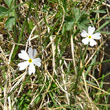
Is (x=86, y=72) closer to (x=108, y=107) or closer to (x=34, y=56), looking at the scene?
(x=108, y=107)

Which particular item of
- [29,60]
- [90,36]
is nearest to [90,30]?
[90,36]

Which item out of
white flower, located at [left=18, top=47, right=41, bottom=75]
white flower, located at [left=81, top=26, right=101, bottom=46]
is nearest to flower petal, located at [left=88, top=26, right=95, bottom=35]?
white flower, located at [left=81, top=26, right=101, bottom=46]

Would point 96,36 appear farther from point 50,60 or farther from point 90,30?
point 50,60

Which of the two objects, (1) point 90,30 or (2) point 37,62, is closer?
Answer: (2) point 37,62

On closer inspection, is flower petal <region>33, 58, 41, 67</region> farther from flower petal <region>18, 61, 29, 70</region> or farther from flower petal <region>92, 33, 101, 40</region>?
flower petal <region>92, 33, 101, 40</region>

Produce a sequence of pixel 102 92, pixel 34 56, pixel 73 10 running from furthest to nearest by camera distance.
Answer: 1. pixel 102 92
2. pixel 73 10
3. pixel 34 56

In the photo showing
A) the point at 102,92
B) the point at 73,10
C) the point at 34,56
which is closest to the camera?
the point at 34,56

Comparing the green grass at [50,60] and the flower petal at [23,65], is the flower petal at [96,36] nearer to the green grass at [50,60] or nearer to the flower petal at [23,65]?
the green grass at [50,60]

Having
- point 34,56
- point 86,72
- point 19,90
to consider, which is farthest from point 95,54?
point 19,90

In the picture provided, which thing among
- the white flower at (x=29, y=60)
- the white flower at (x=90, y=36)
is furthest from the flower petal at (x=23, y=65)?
Answer: the white flower at (x=90, y=36)
